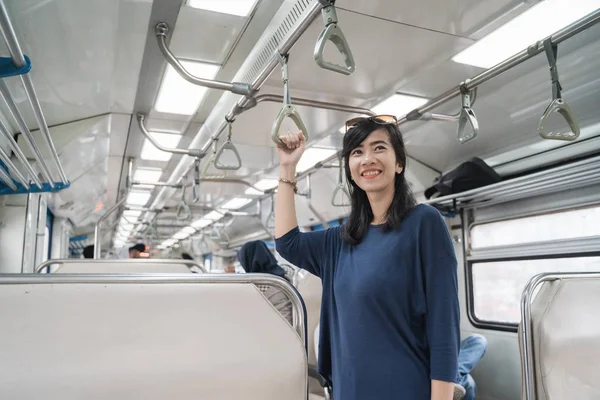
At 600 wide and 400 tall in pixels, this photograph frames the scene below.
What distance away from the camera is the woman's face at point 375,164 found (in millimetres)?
1460

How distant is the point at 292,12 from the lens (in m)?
2.07

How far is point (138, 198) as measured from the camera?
27.1ft

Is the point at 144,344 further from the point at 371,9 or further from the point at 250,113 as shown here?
the point at 250,113

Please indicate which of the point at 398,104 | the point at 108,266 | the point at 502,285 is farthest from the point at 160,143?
the point at 502,285

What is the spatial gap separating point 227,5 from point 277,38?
0.43 metres

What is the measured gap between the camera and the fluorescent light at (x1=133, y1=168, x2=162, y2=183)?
6.12m

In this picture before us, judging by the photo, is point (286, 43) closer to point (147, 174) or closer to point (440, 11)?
point (440, 11)

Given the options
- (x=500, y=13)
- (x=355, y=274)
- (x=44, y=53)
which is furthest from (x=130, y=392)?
(x=500, y=13)

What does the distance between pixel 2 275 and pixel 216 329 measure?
2.52 feet

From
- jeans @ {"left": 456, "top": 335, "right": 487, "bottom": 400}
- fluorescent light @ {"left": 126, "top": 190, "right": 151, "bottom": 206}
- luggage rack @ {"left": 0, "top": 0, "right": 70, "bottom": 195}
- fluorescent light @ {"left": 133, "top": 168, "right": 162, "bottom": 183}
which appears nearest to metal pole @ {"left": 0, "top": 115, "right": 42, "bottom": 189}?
luggage rack @ {"left": 0, "top": 0, "right": 70, "bottom": 195}

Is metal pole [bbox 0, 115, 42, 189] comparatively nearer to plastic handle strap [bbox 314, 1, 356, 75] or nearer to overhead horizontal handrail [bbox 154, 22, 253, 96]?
overhead horizontal handrail [bbox 154, 22, 253, 96]

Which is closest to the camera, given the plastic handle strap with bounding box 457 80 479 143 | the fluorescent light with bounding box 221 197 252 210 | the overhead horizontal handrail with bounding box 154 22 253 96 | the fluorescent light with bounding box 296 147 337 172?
the plastic handle strap with bounding box 457 80 479 143

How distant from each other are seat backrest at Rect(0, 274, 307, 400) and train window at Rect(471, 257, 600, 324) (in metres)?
2.76

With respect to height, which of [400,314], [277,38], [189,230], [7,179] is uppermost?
[277,38]
